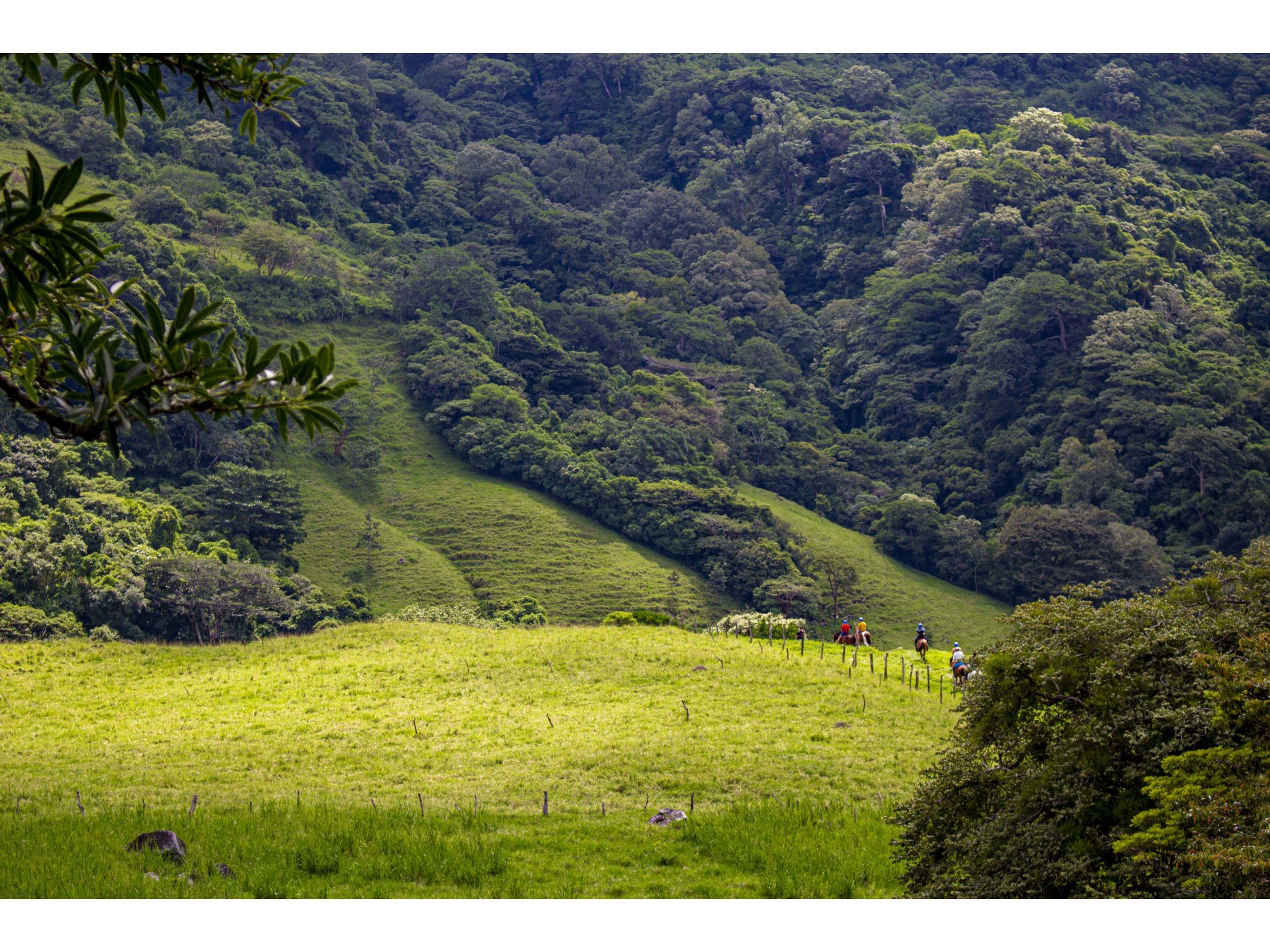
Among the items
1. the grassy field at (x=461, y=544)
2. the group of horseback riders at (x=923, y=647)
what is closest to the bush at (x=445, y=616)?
the grassy field at (x=461, y=544)

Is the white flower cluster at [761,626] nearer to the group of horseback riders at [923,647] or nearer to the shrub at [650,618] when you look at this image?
the group of horseback riders at [923,647]

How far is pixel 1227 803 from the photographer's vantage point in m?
8.62

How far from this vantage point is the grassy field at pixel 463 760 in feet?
43.8

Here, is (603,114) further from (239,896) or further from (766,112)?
(239,896)

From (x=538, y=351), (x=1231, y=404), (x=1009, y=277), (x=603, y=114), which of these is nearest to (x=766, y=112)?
(x=603, y=114)

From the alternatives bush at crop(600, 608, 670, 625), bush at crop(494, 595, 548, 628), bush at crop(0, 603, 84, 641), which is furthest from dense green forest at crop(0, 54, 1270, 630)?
bush at crop(600, 608, 670, 625)

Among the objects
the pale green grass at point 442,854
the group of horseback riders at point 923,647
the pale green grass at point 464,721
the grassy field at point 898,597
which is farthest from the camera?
the grassy field at point 898,597

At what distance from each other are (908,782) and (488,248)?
7864 centimetres

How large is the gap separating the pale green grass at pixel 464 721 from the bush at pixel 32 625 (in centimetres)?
988

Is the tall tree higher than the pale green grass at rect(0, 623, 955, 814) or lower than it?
higher

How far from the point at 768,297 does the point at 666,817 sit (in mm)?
81109

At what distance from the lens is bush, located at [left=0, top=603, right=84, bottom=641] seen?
1533 inches

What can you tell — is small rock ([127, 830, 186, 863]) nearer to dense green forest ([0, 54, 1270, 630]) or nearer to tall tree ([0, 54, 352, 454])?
tall tree ([0, 54, 352, 454])

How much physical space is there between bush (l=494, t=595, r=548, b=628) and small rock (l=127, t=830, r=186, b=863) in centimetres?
3853
